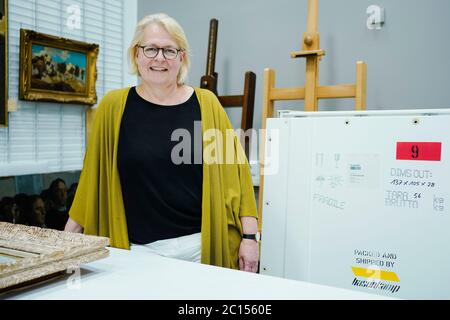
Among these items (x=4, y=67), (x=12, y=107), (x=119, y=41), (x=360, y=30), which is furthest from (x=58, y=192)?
(x=360, y=30)

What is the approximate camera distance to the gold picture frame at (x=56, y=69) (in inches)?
84.5

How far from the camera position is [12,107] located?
2.12m

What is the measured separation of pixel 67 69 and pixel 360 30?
1662mm

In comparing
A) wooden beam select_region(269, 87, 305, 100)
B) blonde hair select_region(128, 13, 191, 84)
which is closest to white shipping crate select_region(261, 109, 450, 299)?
blonde hair select_region(128, 13, 191, 84)

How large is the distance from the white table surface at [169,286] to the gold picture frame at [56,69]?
63.6 inches

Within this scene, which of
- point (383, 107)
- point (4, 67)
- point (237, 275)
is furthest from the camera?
point (383, 107)

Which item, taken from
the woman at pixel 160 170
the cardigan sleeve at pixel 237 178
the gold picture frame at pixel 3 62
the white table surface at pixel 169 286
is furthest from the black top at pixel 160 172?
the gold picture frame at pixel 3 62

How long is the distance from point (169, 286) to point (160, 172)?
0.65 m

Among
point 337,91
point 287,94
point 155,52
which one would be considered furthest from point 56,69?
point 337,91

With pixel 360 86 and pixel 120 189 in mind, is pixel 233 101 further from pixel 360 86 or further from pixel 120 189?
pixel 120 189

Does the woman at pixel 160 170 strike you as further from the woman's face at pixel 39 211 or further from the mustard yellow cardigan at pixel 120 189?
the woman's face at pixel 39 211

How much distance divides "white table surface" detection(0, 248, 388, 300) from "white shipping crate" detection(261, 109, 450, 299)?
0.58 metres

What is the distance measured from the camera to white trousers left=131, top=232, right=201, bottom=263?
4.41 ft
